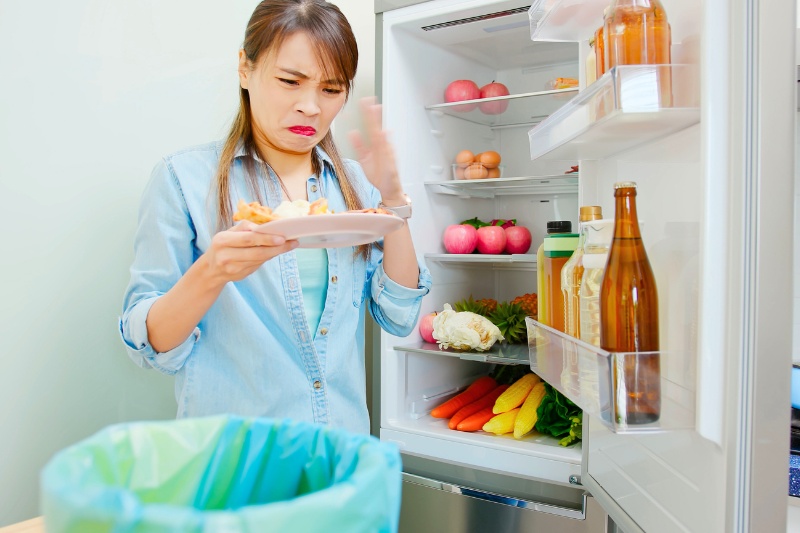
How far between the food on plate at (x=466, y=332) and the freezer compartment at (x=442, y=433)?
4 cm

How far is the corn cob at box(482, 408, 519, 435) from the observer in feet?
5.65

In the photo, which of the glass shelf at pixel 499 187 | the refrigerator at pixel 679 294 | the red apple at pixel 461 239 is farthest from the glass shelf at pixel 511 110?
the red apple at pixel 461 239

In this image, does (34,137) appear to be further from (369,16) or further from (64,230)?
(369,16)

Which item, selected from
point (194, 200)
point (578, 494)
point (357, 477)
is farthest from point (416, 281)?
point (357, 477)

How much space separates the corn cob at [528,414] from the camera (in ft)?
5.55

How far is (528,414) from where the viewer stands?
5.68ft

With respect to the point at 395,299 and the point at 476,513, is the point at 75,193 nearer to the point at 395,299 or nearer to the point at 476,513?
the point at 395,299

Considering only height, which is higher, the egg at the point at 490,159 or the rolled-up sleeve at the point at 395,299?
the egg at the point at 490,159

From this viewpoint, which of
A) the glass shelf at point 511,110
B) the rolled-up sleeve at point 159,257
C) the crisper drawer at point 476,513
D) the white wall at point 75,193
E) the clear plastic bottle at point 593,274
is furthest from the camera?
the glass shelf at point 511,110

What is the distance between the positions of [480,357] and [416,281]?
1.69 feet

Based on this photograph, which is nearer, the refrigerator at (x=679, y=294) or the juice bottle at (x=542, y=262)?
the refrigerator at (x=679, y=294)

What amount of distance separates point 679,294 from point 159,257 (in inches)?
31.5

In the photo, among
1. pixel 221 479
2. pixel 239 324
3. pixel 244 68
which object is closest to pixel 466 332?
pixel 239 324

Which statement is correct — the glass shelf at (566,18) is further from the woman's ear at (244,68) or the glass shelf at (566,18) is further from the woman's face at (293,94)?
the woman's ear at (244,68)
